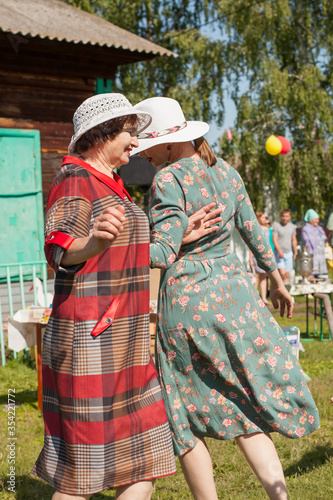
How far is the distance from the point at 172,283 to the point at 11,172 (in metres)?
6.76

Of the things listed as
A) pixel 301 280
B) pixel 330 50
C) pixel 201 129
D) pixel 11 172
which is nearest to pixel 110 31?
pixel 11 172

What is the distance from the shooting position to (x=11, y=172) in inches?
347

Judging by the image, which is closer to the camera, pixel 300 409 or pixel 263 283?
pixel 300 409

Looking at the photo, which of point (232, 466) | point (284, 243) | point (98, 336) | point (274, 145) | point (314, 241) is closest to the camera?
point (98, 336)

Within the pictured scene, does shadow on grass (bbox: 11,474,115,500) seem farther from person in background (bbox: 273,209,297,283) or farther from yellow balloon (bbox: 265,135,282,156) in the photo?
yellow balloon (bbox: 265,135,282,156)

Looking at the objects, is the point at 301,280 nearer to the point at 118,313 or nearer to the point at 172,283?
the point at 172,283

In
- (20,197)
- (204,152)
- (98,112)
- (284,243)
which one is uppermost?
(98,112)

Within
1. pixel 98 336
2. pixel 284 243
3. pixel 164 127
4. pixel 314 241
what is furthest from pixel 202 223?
pixel 284 243

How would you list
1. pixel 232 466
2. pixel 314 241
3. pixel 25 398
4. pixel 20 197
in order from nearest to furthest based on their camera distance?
pixel 232 466
pixel 25 398
pixel 20 197
pixel 314 241

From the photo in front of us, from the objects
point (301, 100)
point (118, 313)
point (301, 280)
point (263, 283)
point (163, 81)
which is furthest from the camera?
point (163, 81)

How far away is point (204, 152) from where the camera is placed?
8.61 feet

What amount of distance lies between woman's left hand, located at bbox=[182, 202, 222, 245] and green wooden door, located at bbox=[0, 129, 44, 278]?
6.60m

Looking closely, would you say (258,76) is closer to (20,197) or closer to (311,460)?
(20,197)

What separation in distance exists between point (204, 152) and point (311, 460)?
2.01 m
